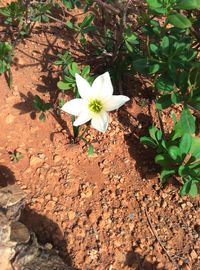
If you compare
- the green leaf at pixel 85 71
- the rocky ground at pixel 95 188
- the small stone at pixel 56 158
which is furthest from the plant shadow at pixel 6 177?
the green leaf at pixel 85 71

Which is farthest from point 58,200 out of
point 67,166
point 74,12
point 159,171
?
point 74,12

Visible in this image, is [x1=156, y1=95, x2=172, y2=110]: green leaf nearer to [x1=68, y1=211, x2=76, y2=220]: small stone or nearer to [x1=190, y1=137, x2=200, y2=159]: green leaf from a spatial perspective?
[x1=190, y1=137, x2=200, y2=159]: green leaf

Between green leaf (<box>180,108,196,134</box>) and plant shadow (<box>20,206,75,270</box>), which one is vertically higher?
green leaf (<box>180,108,196,134</box>)

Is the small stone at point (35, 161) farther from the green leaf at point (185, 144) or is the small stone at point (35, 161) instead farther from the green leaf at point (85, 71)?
the green leaf at point (185, 144)

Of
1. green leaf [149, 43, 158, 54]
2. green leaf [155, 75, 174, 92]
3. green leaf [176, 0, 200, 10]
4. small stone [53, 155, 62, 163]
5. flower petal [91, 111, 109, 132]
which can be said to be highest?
green leaf [176, 0, 200, 10]

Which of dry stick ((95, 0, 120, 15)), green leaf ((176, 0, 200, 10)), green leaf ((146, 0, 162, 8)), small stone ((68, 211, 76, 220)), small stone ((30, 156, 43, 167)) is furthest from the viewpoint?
small stone ((30, 156, 43, 167))

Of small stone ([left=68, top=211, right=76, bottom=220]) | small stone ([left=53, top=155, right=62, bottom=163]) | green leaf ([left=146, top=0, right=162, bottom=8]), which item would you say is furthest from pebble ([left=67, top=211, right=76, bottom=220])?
green leaf ([left=146, top=0, right=162, bottom=8])

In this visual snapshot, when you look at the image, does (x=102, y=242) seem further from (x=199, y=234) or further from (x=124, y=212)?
(x=199, y=234)
